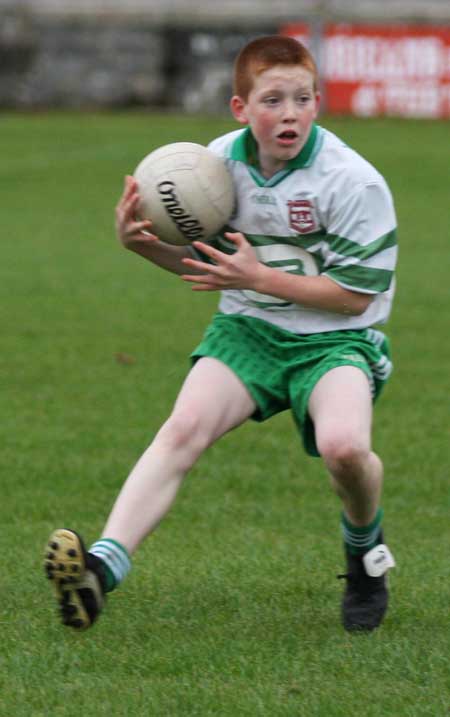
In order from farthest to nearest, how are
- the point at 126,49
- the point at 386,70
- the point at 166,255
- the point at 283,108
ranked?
the point at 126,49 → the point at 386,70 → the point at 166,255 → the point at 283,108

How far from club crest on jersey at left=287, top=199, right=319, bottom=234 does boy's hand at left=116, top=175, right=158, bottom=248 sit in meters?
0.41

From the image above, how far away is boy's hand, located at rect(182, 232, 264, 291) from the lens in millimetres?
4445

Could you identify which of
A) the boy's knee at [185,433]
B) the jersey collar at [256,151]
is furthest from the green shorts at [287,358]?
the jersey collar at [256,151]

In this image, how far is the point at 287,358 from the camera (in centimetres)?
475

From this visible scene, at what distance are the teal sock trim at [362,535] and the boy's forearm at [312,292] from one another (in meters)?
0.63

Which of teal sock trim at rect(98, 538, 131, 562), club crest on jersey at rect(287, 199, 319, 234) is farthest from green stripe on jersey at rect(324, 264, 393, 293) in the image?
teal sock trim at rect(98, 538, 131, 562)

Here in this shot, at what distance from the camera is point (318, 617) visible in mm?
4844

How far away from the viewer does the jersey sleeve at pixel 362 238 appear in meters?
4.59

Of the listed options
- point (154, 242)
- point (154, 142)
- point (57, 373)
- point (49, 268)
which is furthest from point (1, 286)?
point (154, 142)

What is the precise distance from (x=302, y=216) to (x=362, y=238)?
0.65 ft

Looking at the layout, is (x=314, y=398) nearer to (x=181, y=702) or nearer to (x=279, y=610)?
(x=279, y=610)

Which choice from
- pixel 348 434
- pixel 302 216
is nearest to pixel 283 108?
pixel 302 216

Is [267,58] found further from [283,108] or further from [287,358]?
[287,358]

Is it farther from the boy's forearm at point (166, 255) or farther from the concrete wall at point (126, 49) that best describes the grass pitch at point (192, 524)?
the concrete wall at point (126, 49)
